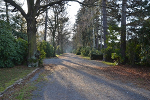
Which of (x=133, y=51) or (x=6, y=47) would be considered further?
(x=133, y=51)

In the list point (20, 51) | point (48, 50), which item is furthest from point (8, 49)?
point (48, 50)

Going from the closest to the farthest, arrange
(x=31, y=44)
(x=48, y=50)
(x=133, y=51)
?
(x=133, y=51) → (x=31, y=44) → (x=48, y=50)

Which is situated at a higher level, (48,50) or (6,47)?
(6,47)

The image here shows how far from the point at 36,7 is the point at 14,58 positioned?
4.79m

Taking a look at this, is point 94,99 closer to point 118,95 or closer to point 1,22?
point 118,95

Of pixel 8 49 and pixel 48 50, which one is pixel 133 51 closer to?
pixel 8 49

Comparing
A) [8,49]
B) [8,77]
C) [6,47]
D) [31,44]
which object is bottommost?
[8,77]

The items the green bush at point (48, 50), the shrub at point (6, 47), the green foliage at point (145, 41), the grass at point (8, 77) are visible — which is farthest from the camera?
the green bush at point (48, 50)

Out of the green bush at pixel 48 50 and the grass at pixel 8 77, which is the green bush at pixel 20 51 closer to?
the grass at pixel 8 77

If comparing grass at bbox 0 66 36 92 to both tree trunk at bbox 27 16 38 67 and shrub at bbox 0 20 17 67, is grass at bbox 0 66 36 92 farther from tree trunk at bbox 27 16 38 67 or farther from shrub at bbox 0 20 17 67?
tree trunk at bbox 27 16 38 67

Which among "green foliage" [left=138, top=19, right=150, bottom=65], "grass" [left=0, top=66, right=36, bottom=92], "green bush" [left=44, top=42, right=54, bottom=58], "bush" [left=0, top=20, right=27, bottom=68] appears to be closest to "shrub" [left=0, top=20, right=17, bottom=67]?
"bush" [left=0, top=20, right=27, bottom=68]

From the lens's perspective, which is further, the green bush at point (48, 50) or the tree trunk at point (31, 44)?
the green bush at point (48, 50)

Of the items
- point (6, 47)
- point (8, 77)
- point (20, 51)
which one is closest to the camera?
point (8, 77)

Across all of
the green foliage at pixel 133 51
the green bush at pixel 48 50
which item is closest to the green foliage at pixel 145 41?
the green foliage at pixel 133 51
